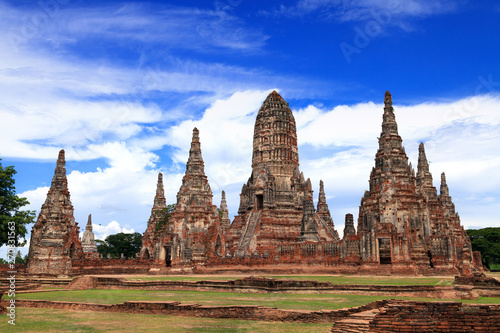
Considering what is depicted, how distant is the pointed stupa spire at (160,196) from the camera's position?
57.5 metres

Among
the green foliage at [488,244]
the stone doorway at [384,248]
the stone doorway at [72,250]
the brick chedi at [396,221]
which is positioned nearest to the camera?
the brick chedi at [396,221]

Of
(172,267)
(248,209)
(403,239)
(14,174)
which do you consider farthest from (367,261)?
(14,174)

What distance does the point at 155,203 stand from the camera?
57.6m

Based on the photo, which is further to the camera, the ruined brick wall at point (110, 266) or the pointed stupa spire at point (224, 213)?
the pointed stupa spire at point (224, 213)

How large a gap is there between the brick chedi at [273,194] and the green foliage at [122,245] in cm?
3661

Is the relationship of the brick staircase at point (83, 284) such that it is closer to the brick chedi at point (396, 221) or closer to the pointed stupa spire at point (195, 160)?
the brick chedi at point (396, 221)

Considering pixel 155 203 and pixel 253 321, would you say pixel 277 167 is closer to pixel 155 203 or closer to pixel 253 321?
pixel 155 203

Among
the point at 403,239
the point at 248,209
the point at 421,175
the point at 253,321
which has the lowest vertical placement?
the point at 253,321

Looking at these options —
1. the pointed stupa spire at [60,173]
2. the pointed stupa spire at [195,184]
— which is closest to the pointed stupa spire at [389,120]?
the pointed stupa spire at [195,184]

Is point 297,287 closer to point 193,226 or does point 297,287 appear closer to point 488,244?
point 193,226

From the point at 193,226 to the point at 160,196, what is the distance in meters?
17.2

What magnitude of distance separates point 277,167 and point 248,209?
591cm

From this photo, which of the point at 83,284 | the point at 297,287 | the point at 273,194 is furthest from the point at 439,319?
the point at 273,194

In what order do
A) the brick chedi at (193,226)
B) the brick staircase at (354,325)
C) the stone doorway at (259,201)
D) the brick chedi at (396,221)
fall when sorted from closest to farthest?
the brick staircase at (354,325)
the brick chedi at (396,221)
the brick chedi at (193,226)
the stone doorway at (259,201)
